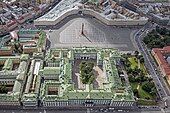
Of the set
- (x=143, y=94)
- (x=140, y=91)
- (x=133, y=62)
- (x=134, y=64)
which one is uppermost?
(x=133, y=62)

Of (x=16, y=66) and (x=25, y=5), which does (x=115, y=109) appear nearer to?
(x=16, y=66)

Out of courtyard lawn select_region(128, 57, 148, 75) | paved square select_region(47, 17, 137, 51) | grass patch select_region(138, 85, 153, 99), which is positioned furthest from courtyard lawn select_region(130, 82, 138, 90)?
paved square select_region(47, 17, 137, 51)

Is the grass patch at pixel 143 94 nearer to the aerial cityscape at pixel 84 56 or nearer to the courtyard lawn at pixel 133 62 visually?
the aerial cityscape at pixel 84 56

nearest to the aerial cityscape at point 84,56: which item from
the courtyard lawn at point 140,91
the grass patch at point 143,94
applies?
the courtyard lawn at point 140,91

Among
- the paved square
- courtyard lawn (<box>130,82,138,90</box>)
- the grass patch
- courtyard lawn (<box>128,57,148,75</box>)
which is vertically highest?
the paved square

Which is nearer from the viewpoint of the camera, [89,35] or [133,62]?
[133,62]

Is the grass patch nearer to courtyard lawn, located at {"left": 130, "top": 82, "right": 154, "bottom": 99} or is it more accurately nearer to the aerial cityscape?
courtyard lawn, located at {"left": 130, "top": 82, "right": 154, "bottom": 99}

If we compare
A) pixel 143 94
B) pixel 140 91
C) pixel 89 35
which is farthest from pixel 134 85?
pixel 89 35

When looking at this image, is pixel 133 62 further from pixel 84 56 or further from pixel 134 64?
pixel 84 56
